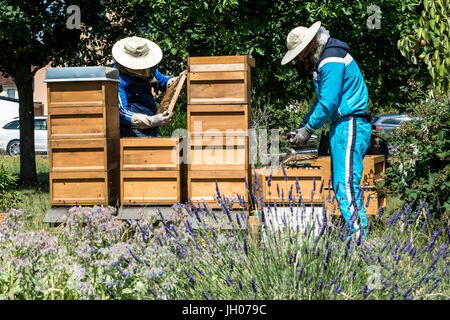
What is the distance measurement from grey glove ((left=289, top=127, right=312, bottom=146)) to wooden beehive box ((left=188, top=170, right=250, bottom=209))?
528 millimetres

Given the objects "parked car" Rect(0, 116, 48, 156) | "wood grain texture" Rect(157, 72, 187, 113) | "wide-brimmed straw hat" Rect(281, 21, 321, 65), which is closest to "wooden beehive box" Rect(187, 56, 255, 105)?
"wood grain texture" Rect(157, 72, 187, 113)

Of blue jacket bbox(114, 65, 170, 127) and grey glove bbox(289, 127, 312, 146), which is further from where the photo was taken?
blue jacket bbox(114, 65, 170, 127)

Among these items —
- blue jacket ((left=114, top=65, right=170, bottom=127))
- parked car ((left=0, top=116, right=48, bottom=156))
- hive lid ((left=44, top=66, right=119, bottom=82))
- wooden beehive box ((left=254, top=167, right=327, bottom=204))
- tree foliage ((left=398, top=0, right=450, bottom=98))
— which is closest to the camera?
tree foliage ((left=398, top=0, right=450, bottom=98))

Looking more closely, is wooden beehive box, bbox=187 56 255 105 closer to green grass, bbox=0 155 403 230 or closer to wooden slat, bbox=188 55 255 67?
wooden slat, bbox=188 55 255 67

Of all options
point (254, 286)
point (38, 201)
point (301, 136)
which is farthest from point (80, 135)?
point (38, 201)

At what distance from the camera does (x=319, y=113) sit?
462 centimetres

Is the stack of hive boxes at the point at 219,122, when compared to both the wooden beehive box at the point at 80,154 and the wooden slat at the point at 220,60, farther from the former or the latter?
the wooden beehive box at the point at 80,154

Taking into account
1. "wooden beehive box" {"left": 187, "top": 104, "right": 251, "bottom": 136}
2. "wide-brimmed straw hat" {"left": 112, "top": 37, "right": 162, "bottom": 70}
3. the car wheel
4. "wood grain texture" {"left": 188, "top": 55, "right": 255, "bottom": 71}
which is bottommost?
the car wheel

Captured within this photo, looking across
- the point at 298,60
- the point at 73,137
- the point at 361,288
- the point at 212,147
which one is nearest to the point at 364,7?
the point at 298,60

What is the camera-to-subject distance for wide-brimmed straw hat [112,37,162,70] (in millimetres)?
5297

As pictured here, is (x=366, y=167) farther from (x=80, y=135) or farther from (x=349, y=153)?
(x=80, y=135)

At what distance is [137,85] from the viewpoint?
559cm
